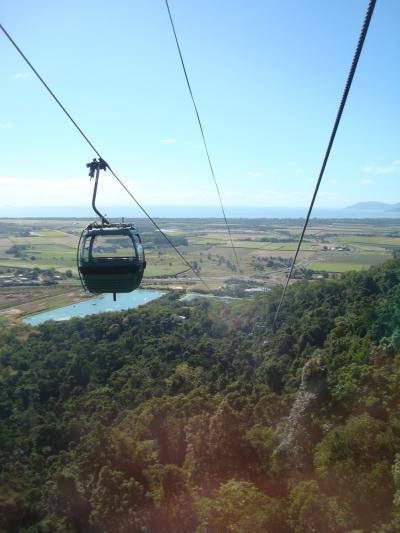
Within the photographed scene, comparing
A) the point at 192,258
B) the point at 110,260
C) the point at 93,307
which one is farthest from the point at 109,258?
the point at 192,258

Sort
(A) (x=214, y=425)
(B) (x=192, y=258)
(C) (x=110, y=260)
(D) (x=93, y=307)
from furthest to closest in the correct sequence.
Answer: (B) (x=192, y=258)
(D) (x=93, y=307)
(A) (x=214, y=425)
(C) (x=110, y=260)

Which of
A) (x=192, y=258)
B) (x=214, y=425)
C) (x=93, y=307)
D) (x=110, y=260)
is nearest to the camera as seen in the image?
(x=110, y=260)

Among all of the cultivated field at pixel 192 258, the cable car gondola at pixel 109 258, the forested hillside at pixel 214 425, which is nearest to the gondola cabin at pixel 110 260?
the cable car gondola at pixel 109 258

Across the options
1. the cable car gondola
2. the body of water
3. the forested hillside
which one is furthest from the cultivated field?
the cable car gondola

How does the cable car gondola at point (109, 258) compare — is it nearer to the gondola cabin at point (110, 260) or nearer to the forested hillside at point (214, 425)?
the gondola cabin at point (110, 260)

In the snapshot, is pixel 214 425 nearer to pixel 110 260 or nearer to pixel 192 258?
pixel 110 260
